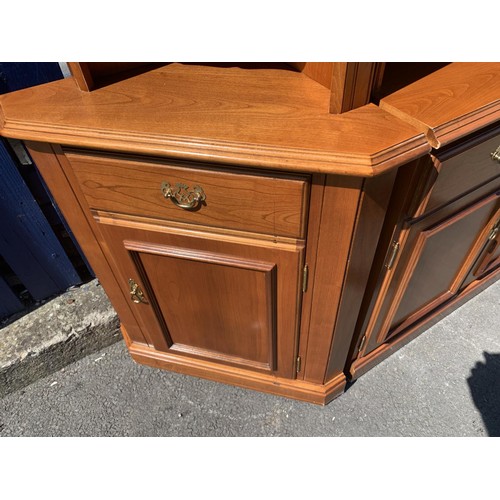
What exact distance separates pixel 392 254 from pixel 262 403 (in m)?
0.72

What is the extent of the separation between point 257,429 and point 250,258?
704mm

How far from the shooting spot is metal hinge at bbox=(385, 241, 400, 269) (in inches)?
34.1

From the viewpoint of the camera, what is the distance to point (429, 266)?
108 centimetres

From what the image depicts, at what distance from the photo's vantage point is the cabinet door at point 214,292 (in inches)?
32.3

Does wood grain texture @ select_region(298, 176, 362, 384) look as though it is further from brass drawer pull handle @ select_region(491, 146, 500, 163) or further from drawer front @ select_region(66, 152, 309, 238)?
brass drawer pull handle @ select_region(491, 146, 500, 163)

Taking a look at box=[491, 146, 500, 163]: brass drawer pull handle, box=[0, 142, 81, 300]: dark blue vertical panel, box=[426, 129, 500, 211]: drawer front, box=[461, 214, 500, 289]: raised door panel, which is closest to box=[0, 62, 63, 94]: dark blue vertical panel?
box=[0, 142, 81, 300]: dark blue vertical panel

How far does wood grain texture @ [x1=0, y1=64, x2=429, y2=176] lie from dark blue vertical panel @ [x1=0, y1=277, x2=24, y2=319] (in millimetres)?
791

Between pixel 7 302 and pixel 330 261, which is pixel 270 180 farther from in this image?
pixel 7 302

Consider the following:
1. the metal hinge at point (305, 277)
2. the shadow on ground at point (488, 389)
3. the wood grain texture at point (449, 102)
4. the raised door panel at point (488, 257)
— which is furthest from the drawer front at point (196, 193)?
the shadow on ground at point (488, 389)

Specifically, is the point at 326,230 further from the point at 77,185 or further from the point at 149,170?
the point at 77,185

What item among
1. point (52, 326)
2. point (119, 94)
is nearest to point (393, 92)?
point (119, 94)

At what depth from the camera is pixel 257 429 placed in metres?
1.23

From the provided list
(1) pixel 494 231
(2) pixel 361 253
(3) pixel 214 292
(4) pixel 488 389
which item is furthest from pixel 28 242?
(4) pixel 488 389

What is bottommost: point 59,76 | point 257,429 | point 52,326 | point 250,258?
point 257,429
